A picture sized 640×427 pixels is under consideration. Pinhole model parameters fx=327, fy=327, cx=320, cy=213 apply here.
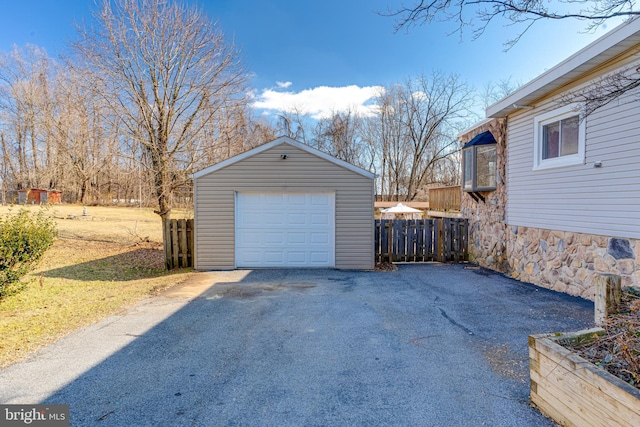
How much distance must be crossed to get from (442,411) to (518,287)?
198 inches

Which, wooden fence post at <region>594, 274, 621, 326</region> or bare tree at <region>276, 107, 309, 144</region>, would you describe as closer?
wooden fence post at <region>594, 274, 621, 326</region>

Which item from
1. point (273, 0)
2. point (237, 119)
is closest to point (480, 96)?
point (273, 0)

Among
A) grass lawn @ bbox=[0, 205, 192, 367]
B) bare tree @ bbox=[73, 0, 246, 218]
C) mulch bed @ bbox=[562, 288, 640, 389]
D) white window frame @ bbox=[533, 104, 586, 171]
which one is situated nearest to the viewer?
mulch bed @ bbox=[562, 288, 640, 389]

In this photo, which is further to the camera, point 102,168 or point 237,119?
point 102,168

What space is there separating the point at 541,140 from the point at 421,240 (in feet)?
12.6

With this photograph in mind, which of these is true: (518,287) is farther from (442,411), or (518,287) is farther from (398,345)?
(442,411)

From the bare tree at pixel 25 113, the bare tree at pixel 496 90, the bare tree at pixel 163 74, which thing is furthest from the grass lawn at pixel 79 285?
the bare tree at pixel 496 90

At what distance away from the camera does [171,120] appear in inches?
403

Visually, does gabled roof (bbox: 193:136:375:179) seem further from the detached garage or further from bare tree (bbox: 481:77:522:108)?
bare tree (bbox: 481:77:522:108)

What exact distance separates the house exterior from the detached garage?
324 cm

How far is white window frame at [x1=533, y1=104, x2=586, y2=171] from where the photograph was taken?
18.0 feet

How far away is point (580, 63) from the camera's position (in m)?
4.99

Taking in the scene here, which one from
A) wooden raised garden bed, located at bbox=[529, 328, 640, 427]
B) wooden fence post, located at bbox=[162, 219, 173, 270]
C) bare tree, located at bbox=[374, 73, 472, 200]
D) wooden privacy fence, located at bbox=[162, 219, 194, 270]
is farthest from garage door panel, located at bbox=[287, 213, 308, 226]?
bare tree, located at bbox=[374, 73, 472, 200]
